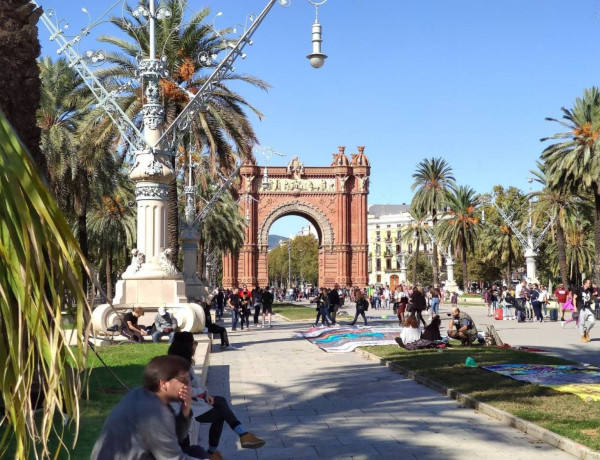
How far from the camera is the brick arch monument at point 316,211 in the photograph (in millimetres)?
70875

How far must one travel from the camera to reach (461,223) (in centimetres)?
5900

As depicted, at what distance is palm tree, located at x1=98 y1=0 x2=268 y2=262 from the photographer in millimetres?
22984

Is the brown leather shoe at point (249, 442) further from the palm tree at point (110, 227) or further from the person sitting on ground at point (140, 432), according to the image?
the palm tree at point (110, 227)

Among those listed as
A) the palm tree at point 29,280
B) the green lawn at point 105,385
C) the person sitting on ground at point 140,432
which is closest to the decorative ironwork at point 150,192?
the green lawn at point 105,385

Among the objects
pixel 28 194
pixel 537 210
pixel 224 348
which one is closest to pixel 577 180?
pixel 537 210

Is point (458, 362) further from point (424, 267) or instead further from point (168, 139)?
point (424, 267)

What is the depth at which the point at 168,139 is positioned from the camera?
1861cm

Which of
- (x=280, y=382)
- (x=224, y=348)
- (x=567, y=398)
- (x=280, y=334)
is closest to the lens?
(x=567, y=398)

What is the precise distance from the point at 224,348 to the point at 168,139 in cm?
543

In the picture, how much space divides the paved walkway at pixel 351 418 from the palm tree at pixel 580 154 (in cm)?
2337

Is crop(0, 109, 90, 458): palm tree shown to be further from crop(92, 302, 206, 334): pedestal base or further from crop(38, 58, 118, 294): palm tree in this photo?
crop(38, 58, 118, 294): palm tree

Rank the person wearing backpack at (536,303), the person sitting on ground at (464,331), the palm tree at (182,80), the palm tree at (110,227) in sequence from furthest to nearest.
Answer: the palm tree at (110,227), the person wearing backpack at (536,303), the palm tree at (182,80), the person sitting on ground at (464,331)

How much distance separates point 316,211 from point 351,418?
6283 centimetres

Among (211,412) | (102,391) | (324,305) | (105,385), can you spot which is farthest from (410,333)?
(211,412)
